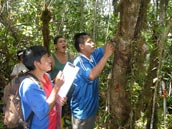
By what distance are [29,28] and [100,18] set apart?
5.14 feet

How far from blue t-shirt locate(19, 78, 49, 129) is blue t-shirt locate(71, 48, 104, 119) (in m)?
0.83

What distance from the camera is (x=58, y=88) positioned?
2.48 m

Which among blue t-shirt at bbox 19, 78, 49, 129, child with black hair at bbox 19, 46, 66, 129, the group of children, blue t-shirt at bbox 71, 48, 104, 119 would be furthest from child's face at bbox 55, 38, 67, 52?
blue t-shirt at bbox 19, 78, 49, 129

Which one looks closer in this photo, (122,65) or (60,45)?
(122,65)

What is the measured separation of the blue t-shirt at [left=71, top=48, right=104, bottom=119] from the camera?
3.23 meters

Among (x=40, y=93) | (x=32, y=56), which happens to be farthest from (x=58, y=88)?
(x=32, y=56)

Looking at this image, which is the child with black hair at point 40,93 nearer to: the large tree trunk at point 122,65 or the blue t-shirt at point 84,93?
the blue t-shirt at point 84,93

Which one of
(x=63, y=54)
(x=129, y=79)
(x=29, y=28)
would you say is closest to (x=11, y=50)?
(x=29, y=28)

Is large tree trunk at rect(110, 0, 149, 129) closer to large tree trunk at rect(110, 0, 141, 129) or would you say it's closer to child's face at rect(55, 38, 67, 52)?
large tree trunk at rect(110, 0, 141, 129)

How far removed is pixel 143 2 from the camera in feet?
9.82

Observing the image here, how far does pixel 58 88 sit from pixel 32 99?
23 cm

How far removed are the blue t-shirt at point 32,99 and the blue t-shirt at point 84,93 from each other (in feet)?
2.73

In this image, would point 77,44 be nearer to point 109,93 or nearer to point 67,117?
point 109,93

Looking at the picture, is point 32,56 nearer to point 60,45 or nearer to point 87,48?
point 87,48
